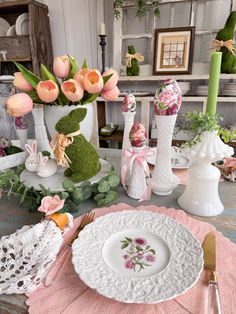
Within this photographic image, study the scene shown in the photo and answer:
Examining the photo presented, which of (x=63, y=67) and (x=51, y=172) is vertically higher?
(x=63, y=67)

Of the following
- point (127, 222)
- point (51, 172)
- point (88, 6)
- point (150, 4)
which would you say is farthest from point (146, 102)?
point (127, 222)

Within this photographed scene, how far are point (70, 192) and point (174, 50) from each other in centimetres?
133

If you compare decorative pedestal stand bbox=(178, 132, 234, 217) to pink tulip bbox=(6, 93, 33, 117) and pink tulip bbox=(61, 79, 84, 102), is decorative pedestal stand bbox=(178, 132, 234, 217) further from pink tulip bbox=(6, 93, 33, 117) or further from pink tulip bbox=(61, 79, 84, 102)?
pink tulip bbox=(6, 93, 33, 117)

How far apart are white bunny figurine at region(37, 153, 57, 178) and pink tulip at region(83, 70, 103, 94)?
221 millimetres

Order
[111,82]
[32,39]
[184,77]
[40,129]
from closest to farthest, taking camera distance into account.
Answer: [111,82] < [40,129] < [184,77] < [32,39]

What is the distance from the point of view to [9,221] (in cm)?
55

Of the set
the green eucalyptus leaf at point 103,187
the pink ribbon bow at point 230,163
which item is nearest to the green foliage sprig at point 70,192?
the green eucalyptus leaf at point 103,187

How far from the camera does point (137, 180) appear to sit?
2.04 ft

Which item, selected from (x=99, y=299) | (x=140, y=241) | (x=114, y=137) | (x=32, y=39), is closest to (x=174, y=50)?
(x=114, y=137)

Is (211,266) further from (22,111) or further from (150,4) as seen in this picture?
(150,4)

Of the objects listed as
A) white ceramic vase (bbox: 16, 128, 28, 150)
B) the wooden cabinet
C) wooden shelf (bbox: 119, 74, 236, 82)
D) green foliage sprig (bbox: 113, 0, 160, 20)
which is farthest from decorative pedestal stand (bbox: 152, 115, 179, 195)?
the wooden cabinet

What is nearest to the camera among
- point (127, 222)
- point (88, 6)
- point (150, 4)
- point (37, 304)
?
point (37, 304)

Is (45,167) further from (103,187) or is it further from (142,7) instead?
(142,7)

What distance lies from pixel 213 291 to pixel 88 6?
201 cm
